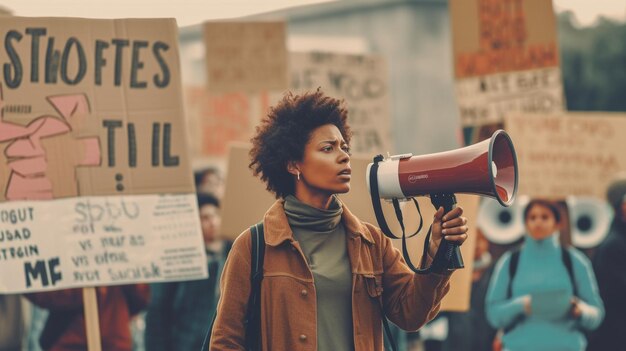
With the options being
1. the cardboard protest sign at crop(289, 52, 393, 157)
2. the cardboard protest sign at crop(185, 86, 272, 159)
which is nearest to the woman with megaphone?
the cardboard protest sign at crop(289, 52, 393, 157)

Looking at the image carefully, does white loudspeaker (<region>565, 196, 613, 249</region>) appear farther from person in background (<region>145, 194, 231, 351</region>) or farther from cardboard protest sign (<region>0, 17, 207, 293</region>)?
cardboard protest sign (<region>0, 17, 207, 293</region>)

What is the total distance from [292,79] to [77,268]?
477 cm

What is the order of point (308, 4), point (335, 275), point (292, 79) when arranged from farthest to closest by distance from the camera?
point (308, 4)
point (292, 79)
point (335, 275)

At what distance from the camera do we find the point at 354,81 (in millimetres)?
9641

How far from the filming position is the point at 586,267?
7375 mm

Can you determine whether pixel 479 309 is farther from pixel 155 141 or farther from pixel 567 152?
pixel 155 141

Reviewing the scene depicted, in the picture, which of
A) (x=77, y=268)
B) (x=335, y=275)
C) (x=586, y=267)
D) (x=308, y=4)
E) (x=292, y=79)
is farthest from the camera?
(x=308, y=4)

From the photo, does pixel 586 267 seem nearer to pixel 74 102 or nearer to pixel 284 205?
pixel 74 102

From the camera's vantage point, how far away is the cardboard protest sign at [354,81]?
9.39 meters

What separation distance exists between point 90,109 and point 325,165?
184 cm

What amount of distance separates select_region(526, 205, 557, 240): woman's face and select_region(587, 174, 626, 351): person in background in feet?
2.38

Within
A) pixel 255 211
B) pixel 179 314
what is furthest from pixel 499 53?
pixel 179 314

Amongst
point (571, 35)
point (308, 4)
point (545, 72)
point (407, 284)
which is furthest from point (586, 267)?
point (571, 35)

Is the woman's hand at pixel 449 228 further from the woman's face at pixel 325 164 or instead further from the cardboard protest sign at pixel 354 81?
the cardboard protest sign at pixel 354 81
